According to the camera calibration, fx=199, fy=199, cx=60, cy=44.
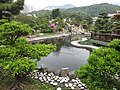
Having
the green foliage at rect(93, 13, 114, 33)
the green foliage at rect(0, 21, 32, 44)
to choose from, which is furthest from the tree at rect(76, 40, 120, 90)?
the green foliage at rect(93, 13, 114, 33)

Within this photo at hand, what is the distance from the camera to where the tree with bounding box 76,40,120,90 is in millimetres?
4742

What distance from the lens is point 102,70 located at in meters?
4.86

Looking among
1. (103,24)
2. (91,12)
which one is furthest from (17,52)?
(91,12)

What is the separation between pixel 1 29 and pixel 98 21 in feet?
57.3

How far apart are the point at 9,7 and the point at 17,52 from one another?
5.25 metres

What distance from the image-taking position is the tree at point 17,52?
5991mm

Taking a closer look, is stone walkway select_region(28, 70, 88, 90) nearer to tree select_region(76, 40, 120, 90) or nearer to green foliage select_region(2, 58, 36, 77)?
green foliage select_region(2, 58, 36, 77)

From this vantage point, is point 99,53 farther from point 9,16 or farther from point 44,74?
point 9,16

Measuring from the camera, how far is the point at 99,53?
520 cm

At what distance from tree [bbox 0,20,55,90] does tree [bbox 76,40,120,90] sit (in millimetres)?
1757

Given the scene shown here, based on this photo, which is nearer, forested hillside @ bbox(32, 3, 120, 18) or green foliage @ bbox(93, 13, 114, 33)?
green foliage @ bbox(93, 13, 114, 33)

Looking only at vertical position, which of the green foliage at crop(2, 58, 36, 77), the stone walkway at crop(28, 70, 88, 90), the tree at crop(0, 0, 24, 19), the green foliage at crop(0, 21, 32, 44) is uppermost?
the tree at crop(0, 0, 24, 19)

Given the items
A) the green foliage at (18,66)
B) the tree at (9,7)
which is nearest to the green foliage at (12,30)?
the green foliage at (18,66)

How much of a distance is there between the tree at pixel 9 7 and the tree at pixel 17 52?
4236mm
